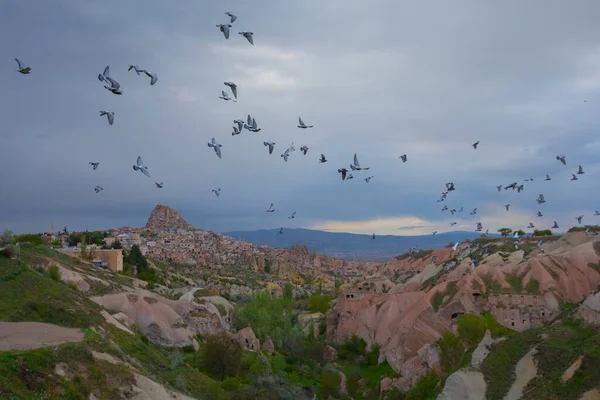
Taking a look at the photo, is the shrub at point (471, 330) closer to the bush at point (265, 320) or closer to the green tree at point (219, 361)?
the green tree at point (219, 361)

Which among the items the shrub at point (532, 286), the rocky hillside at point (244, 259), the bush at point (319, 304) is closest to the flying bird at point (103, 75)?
the shrub at point (532, 286)

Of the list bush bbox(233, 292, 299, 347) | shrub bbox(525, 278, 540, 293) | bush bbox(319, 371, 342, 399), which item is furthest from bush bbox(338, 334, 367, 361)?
shrub bbox(525, 278, 540, 293)

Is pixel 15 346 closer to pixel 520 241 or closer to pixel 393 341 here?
pixel 393 341

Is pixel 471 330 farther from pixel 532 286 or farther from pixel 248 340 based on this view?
pixel 248 340

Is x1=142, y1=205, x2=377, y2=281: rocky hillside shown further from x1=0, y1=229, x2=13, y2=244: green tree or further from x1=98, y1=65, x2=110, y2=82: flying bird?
x1=98, y1=65, x2=110, y2=82: flying bird

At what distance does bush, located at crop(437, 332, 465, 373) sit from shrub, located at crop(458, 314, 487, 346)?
0.94m

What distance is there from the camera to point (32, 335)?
858 inches

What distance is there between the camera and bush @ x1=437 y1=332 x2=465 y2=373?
33.3 meters

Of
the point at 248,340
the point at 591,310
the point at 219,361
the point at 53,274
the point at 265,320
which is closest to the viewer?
the point at 591,310

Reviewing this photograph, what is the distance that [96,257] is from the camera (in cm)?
7525

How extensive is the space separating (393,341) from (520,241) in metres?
42.6

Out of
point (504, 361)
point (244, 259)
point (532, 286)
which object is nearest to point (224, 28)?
point (504, 361)

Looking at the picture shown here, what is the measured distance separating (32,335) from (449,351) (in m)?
23.6

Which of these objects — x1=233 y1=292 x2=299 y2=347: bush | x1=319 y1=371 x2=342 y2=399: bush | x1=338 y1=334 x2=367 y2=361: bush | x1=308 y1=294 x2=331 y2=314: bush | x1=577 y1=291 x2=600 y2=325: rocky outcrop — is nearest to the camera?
x1=577 y1=291 x2=600 y2=325: rocky outcrop
